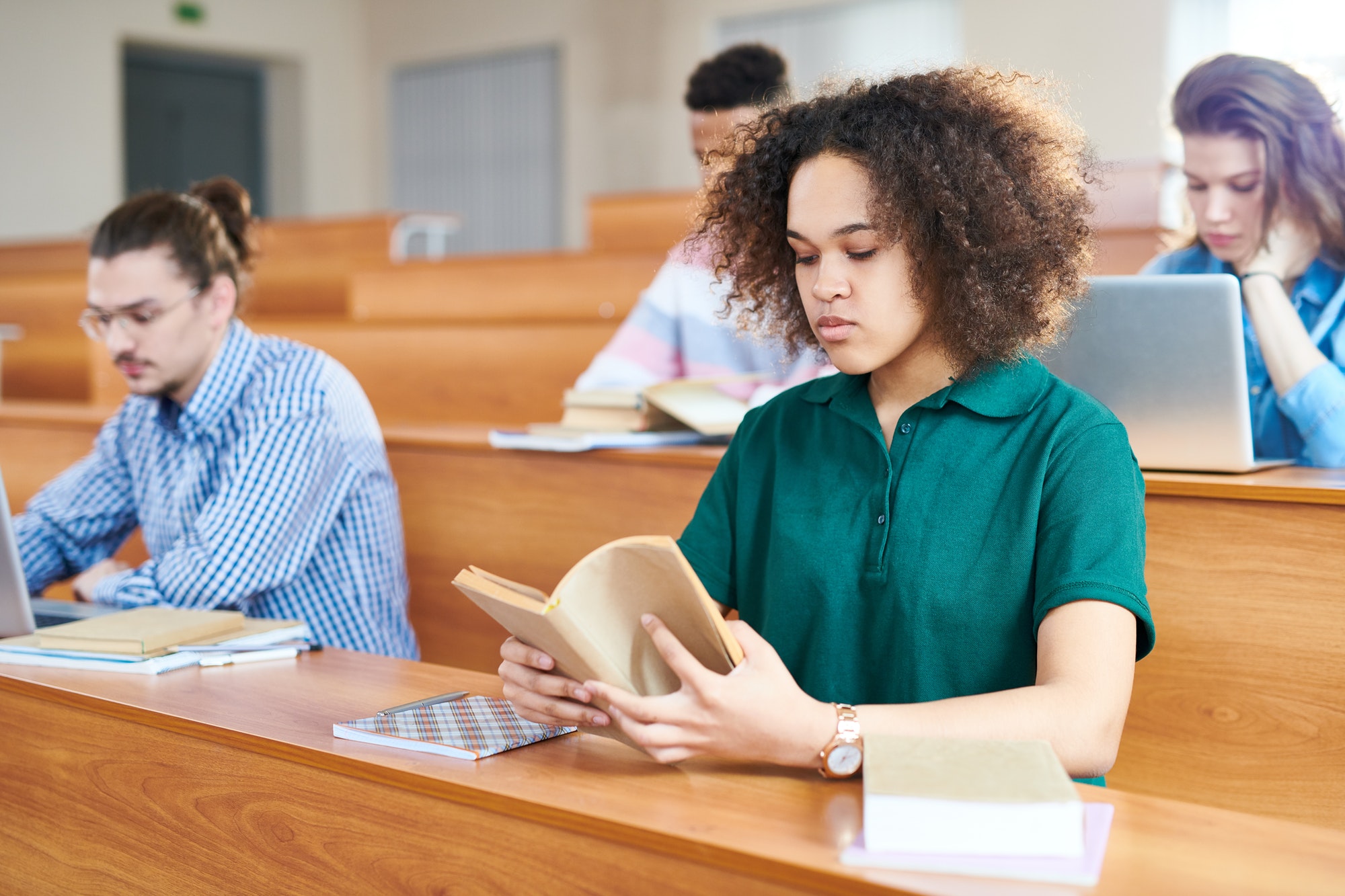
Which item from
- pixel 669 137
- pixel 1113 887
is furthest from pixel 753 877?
pixel 669 137

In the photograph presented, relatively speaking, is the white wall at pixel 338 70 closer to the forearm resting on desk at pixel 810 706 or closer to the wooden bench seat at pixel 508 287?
the wooden bench seat at pixel 508 287

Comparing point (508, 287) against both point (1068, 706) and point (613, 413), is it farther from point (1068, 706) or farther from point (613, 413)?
point (1068, 706)

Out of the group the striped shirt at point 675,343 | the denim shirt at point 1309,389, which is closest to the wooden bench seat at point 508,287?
the striped shirt at point 675,343

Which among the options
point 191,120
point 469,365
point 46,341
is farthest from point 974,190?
point 191,120

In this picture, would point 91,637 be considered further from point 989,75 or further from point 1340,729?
point 1340,729

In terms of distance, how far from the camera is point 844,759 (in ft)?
3.06

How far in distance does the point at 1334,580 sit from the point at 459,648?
140 centimetres

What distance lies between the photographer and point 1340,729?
1405mm

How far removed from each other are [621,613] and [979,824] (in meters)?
0.30

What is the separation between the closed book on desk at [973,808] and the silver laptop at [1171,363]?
79cm

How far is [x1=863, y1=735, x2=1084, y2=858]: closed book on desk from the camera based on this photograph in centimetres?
77

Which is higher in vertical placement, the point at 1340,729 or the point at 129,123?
the point at 129,123

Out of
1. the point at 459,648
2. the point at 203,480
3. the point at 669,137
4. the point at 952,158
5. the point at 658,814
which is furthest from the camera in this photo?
the point at 669,137

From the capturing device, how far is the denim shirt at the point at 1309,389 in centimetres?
171
